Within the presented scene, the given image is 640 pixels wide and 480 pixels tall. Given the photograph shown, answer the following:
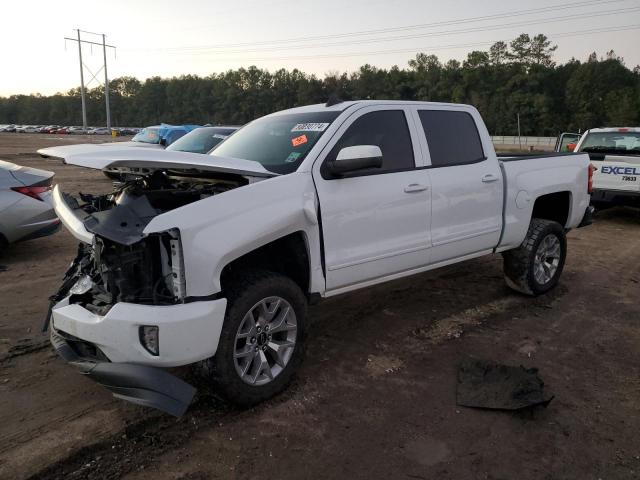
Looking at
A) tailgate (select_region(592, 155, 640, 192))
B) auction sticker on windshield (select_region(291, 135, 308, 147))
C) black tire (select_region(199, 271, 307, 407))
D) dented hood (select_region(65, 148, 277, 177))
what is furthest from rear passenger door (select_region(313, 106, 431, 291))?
tailgate (select_region(592, 155, 640, 192))

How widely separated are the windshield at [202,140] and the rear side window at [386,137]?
720 centimetres

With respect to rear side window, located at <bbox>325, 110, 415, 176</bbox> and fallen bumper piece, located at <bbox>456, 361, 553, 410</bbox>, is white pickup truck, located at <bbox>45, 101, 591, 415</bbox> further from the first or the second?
fallen bumper piece, located at <bbox>456, 361, 553, 410</bbox>

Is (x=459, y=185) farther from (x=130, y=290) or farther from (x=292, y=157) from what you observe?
(x=130, y=290)

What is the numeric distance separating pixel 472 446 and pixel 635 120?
74.1 metres

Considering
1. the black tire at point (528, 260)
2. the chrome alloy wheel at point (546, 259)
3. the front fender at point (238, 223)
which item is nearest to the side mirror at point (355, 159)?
the front fender at point (238, 223)

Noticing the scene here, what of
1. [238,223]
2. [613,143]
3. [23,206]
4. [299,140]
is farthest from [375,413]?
[613,143]

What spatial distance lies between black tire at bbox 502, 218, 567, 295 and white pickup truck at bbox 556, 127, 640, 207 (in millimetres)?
5439

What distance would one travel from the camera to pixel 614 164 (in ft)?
33.9

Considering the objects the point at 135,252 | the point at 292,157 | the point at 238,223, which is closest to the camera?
the point at 135,252

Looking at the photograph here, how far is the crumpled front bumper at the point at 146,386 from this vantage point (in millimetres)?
2873

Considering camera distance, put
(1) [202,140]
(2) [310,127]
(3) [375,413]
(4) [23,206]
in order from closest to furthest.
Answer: (3) [375,413] < (2) [310,127] < (4) [23,206] < (1) [202,140]

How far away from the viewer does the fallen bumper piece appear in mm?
3498

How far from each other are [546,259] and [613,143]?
634 centimetres

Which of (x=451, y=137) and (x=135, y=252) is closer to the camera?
(x=135, y=252)
